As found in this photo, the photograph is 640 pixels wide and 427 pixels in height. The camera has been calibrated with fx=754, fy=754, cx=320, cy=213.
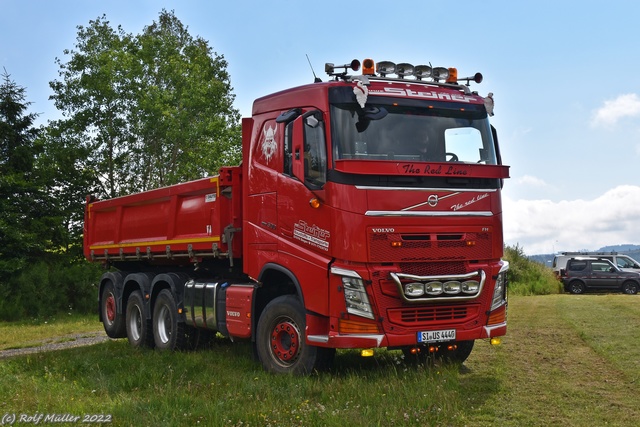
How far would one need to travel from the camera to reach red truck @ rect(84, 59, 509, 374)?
28.8ft

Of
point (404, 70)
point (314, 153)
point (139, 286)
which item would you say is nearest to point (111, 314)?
point (139, 286)

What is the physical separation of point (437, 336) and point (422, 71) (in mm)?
3542

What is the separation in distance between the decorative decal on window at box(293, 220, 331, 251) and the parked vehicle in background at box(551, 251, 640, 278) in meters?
30.0

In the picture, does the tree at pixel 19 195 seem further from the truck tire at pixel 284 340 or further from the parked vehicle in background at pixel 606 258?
the parked vehicle in background at pixel 606 258

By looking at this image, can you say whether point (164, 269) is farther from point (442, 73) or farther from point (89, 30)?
point (89, 30)

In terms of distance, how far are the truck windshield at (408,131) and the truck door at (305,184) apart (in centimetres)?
26

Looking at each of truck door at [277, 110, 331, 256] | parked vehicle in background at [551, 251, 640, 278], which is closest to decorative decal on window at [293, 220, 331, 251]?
truck door at [277, 110, 331, 256]

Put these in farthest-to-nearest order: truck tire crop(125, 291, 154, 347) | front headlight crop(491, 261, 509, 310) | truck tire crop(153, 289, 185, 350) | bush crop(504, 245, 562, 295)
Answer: bush crop(504, 245, 562, 295)
truck tire crop(125, 291, 154, 347)
truck tire crop(153, 289, 185, 350)
front headlight crop(491, 261, 509, 310)

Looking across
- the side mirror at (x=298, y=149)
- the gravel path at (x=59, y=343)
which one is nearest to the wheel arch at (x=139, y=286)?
the gravel path at (x=59, y=343)

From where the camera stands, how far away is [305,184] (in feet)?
30.1

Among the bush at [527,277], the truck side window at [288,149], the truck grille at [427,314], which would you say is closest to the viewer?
the truck grille at [427,314]

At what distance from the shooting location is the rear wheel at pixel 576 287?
35938 millimetres

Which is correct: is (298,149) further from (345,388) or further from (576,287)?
(576,287)

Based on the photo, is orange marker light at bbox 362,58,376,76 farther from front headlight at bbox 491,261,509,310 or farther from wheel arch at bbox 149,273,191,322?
wheel arch at bbox 149,273,191,322
